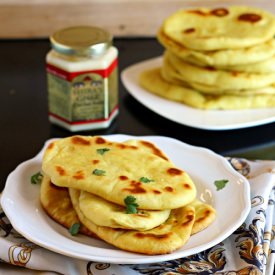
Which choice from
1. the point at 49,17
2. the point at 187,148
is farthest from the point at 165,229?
the point at 49,17

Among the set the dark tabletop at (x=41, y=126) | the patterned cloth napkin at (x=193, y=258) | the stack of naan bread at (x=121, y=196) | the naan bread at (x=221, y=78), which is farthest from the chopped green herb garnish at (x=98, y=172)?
the naan bread at (x=221, y=78)

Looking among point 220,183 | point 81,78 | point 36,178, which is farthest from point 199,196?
point 81,78

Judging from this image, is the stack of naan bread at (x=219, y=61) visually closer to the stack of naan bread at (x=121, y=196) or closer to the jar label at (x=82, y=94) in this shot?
the jar label at (x=82, y=94)

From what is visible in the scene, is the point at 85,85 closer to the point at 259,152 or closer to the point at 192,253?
the point at 259,152

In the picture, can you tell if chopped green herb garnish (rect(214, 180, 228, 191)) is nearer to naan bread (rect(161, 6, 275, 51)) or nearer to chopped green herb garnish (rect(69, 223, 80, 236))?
chopped green herb garnish (rect(69, 223, 80, 236))

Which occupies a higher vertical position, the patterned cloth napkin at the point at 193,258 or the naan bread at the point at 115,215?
the naan bread at the point at 115,215

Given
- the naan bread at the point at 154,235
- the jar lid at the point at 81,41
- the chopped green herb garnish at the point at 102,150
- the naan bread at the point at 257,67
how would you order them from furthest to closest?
the naan bread at the point at 257,67, the jar lid at the point at 81,41, the chopped green herb garnish at the point at 102,150, the naan bread at the point at 154,235

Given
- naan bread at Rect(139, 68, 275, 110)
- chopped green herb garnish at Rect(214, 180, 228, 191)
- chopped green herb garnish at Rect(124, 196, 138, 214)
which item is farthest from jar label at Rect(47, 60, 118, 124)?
chopped green herb garnish at Rect(124, 196, 138, 214)

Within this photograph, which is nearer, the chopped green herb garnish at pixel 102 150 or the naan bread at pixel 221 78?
the chopped green herb garnish at pixel 102 150
